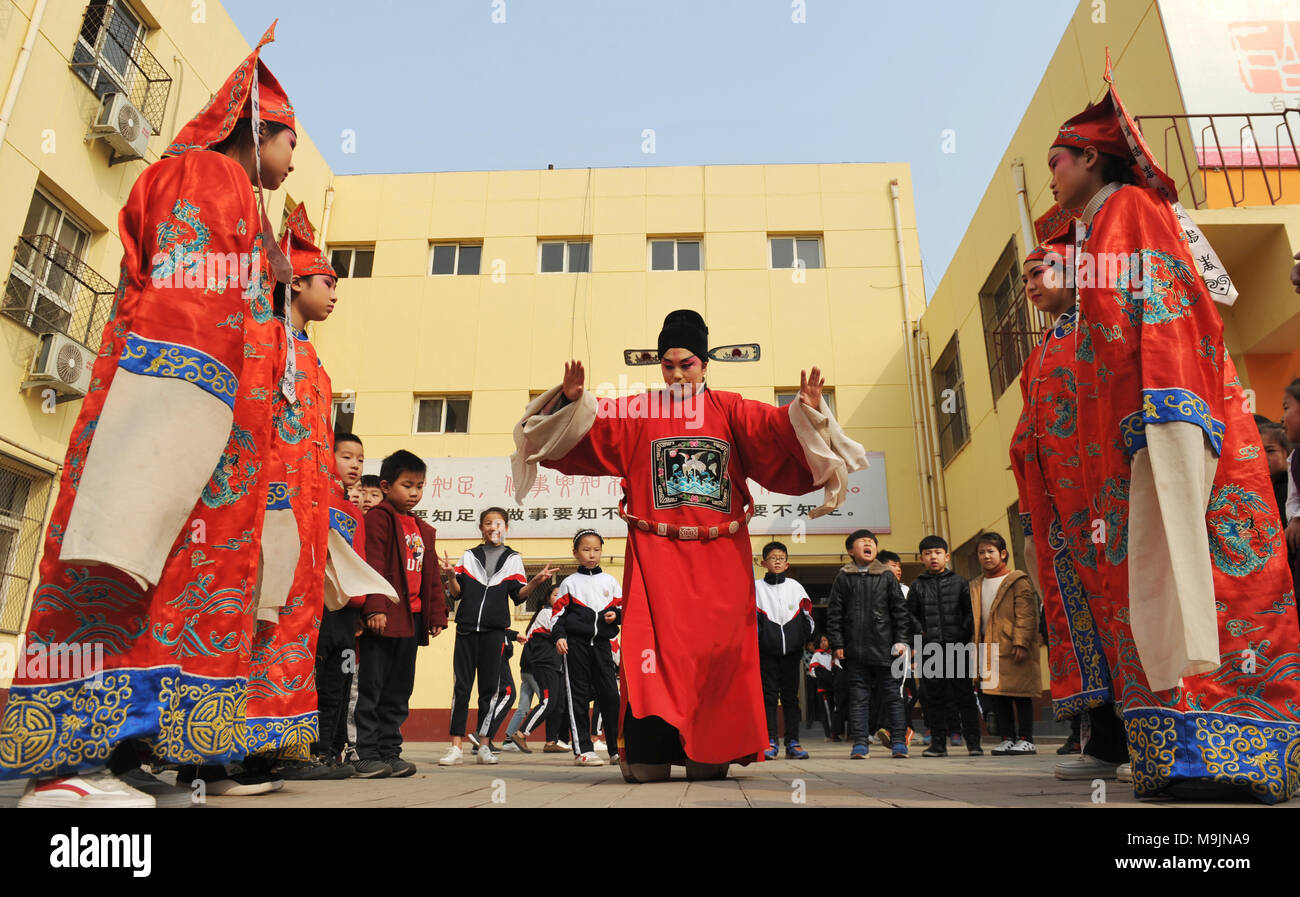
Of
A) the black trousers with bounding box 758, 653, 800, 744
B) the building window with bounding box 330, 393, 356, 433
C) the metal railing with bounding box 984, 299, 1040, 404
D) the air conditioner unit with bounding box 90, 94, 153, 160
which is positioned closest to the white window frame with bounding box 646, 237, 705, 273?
the metal railing with bounding box 984, 299, 1040, 404

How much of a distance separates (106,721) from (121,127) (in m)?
9.88

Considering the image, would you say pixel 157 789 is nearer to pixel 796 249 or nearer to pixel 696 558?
pixel 696 558

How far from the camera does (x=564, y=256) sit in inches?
599

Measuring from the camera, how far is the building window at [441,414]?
14.3 metres

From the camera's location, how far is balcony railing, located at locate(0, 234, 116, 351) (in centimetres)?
880

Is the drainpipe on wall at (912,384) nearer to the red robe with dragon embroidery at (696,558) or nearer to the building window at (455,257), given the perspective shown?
the building window at (455,257)

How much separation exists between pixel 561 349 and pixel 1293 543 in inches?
472

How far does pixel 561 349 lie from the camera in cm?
1436

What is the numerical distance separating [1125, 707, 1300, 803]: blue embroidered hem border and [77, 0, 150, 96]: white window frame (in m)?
11.6

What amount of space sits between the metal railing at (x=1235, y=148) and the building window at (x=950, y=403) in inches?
227

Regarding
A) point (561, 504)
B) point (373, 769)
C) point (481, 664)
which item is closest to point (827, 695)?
point (561, 504)

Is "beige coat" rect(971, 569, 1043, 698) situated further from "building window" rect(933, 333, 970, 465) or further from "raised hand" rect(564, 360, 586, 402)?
"building window" rect(933, 333, 970, 465)
